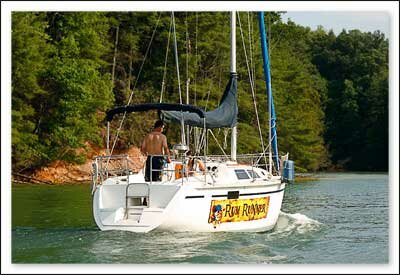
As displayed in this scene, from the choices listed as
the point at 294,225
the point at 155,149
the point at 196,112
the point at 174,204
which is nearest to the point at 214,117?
the point at 196,112

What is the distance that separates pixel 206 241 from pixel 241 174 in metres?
2.14

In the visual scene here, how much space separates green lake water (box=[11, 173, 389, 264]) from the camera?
13570mm

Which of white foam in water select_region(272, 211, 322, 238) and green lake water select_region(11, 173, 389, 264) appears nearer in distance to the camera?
green lake water select_region(11, 173, 389, 264)

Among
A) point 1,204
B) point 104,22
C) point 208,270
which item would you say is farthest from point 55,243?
point 104,22

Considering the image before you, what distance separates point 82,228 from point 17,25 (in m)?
15.6

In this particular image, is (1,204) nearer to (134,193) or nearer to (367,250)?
(134,193)

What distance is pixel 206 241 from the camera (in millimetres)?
14852

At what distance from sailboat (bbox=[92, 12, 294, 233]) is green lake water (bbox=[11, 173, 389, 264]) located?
0.22 m

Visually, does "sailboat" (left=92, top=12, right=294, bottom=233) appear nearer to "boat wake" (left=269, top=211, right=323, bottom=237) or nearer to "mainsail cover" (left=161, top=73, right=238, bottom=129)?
"mainsail cover" (left=161, top=73, right=238, bottom=129)

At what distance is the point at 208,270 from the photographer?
12680mm

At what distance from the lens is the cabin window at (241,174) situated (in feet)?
54.0

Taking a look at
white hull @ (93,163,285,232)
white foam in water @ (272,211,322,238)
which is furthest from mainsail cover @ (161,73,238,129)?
white foam in water @ (272,211,322,238)

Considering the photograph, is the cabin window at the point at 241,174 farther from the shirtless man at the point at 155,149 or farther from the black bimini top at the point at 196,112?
the shirtless man at the point at 155,149

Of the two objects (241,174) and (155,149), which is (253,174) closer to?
(241,174)
